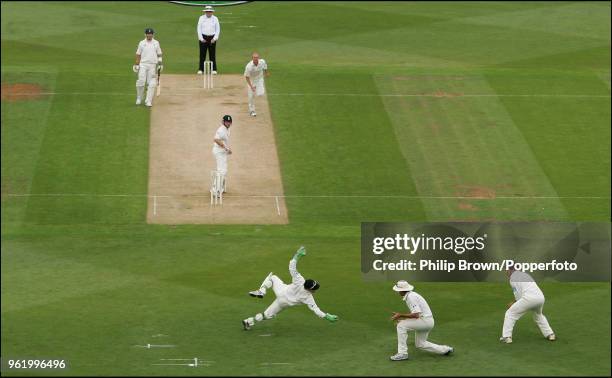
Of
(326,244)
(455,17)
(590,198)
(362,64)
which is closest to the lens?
(326,244)

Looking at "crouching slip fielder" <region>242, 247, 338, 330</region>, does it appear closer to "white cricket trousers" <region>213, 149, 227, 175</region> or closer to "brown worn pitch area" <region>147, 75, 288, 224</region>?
"brown worn pitch area" <region>147, 75, 288, 224</region>

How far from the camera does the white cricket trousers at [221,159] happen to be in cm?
3997

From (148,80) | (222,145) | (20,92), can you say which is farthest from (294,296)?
(20,92)

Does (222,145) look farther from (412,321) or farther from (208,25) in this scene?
(412,321)

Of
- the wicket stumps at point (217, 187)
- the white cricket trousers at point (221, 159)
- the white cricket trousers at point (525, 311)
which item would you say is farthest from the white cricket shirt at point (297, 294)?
the wicket stumps at point (217, 187)

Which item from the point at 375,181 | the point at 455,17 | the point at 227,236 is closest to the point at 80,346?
the point at 227,236

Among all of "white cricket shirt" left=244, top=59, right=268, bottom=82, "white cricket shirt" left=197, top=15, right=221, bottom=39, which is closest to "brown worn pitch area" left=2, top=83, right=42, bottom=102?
"white cricket shirt" left=197, top=15, right=221, bottom=39

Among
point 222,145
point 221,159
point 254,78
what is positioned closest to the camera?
point 222,145

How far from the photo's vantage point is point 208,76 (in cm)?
4978

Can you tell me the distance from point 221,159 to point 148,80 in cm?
742

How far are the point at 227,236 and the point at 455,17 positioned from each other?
25337mm

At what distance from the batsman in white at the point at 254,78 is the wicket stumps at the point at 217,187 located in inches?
Result: 205

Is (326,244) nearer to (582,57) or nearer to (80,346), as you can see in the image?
(80,346)

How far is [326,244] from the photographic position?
38500mm
